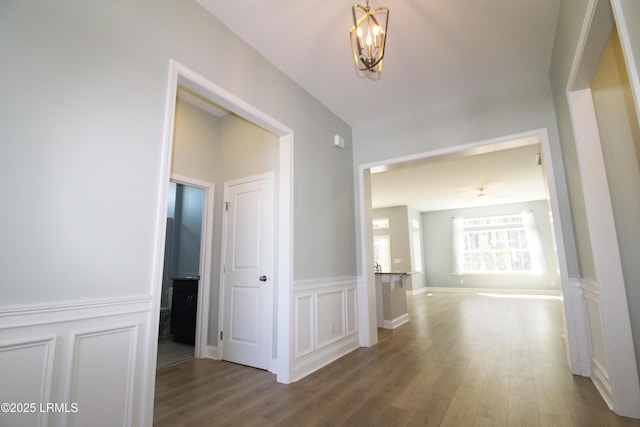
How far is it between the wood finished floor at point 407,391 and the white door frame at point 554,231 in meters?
0.30

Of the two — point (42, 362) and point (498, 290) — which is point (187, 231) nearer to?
point (42, 362)

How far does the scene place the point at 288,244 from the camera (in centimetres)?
296

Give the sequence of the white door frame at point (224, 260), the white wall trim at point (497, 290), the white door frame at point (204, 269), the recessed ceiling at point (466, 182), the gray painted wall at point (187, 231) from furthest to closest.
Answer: the white wall trim at point (497, 290), the recessed ceiling at point (466, 182), the gray painted wall at point (187, 231), the white door frame at point (204, 269), the white door frame at point (224, 260)

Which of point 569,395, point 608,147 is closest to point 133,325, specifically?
point 569,395

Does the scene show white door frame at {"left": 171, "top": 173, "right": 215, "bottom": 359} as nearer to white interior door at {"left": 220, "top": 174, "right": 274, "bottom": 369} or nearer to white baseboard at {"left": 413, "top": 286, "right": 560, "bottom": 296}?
white interior door at {"left": 220, "top": 174, "right": 274, "bottom": 369}

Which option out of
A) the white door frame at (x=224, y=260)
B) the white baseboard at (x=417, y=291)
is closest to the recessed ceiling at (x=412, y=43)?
the white door frame at (x=224, y=260)

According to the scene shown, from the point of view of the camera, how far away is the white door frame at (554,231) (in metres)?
2.79

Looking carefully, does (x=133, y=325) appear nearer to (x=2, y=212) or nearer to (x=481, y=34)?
(x=2, y=212)

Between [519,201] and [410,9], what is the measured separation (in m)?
9.99

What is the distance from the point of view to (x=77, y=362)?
145 centimetres

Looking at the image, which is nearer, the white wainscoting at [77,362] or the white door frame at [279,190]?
the white wainscoting at [77,362]

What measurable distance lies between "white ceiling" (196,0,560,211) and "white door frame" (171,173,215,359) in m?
1.78

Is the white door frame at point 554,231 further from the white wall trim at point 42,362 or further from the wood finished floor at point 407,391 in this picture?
the white wall trim at point 42,362

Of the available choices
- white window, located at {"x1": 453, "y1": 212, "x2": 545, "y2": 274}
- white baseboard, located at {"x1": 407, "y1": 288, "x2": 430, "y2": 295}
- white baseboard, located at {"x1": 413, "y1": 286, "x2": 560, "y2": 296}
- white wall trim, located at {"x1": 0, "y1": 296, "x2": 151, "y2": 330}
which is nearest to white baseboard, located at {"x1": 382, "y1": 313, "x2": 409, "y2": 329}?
white wall trim, located at {"x1": 0, "y1": 296, "x2": 151, "y2": 330}
